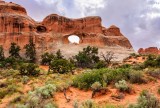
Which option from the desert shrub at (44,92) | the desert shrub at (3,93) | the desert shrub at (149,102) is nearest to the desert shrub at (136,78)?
the desert shrub at (44,92)

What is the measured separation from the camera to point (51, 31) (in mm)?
73812

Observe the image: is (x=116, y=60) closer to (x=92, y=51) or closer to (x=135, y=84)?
(x=92, y=51)

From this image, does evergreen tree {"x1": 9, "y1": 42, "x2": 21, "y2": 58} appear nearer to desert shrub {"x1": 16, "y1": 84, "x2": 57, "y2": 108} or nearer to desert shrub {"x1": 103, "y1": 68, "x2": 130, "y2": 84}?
desert shrub {"x1": 103, "y1": 68, "x2": 130, "y2": 84}

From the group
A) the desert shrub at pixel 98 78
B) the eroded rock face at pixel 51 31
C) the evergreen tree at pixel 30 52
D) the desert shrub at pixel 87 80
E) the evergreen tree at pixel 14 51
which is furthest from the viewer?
the eroded rock face at pixel 51 31

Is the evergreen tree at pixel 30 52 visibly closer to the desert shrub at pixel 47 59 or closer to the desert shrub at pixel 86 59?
the desert shrub at pixel 47 59

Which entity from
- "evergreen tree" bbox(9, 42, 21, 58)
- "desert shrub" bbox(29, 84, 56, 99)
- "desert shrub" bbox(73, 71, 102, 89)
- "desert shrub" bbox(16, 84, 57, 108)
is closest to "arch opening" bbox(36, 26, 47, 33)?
"evergreen tree" bbox(9, 42, 21, 58)

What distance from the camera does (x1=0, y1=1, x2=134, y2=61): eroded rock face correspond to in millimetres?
68375

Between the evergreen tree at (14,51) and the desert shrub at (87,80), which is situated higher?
the evergreen tree at (14,51)

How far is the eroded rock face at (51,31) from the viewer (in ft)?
224

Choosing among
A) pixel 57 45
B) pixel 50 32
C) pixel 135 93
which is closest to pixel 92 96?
pixel 135 93

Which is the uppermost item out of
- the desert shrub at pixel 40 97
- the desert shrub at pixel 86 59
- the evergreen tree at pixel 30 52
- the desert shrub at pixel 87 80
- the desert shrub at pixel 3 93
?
the evergreen tree at pixel 30 52

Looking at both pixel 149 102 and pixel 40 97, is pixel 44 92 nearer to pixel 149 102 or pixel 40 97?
pixel 40 97

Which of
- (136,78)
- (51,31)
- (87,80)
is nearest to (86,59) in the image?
(51,31)

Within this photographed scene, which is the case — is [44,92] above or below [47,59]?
below
